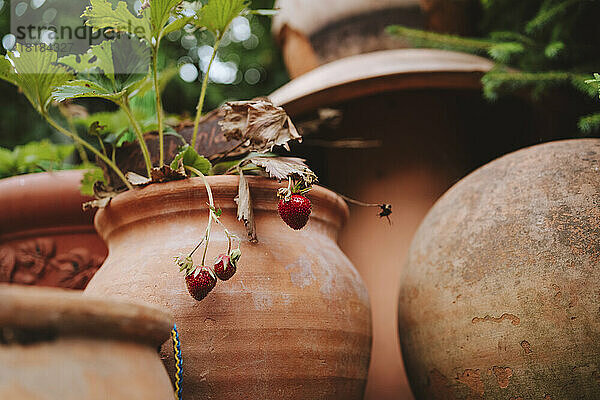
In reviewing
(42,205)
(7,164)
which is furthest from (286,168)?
(7,164)

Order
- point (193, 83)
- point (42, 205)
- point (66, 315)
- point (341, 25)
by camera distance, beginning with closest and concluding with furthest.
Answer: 1. point (66, 315)
2. point (42, 205)
3. point (341, 25)
4. point (193, 83)

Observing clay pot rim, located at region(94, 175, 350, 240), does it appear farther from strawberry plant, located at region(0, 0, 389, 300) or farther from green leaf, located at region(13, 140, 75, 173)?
green leaf, located at region(13, 140, 75, 173)

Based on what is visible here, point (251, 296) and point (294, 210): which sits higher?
point (294, 210)

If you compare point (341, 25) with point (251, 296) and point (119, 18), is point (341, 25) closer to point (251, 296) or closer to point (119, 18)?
point (119, 18)

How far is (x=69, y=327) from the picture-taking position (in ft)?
2.05

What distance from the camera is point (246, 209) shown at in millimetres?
1035

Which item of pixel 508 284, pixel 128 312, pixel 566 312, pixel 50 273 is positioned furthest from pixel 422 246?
pixel 50 273

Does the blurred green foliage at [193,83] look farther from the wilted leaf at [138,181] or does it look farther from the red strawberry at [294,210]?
the red strawberry at [294,210]

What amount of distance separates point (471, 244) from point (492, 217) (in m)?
0.07

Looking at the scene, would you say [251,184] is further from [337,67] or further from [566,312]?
[337,67]

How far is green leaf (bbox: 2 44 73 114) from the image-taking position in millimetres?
1144

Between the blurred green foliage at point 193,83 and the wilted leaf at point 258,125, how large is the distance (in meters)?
2.12

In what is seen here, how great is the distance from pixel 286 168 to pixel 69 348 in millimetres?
544

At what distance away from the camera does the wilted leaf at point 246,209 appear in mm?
1032
